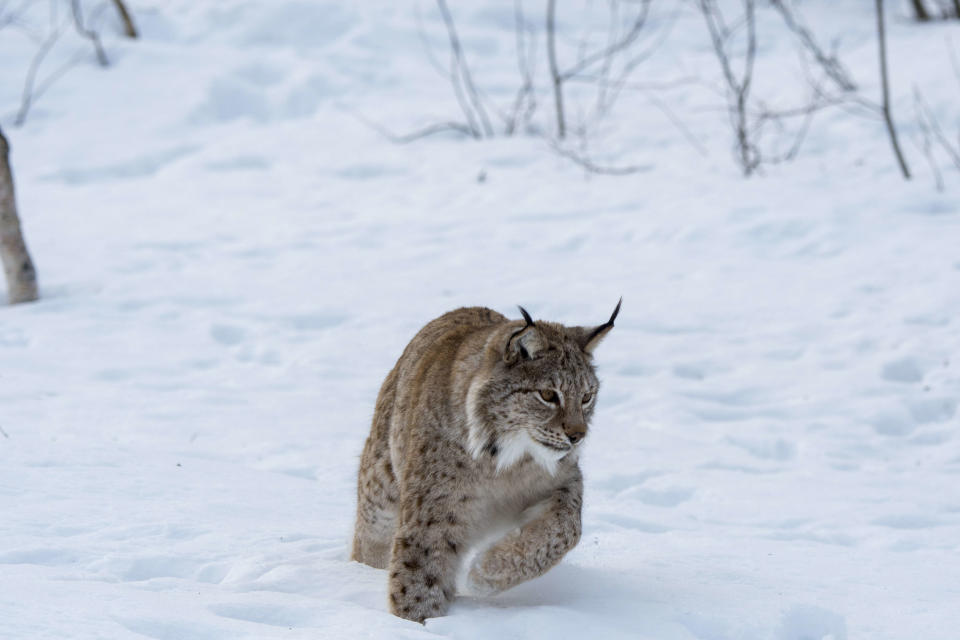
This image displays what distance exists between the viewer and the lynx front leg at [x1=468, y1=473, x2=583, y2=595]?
392 cm

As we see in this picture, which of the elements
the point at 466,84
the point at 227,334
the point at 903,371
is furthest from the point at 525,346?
the point at 466,84

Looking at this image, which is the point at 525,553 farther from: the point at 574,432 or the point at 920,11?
the point at 920,11

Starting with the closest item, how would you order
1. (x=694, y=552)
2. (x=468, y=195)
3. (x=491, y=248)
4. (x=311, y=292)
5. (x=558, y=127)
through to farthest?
(x=694, y=552) < (x=311, y=292) < (x=491, y=248) < (x=468, y=195) < (x=558, y=127)

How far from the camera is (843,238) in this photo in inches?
360

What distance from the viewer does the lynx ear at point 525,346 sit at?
3.91 m

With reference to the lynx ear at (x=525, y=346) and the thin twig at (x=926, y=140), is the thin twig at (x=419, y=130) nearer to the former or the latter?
the thin twig at (x=926, y=140)

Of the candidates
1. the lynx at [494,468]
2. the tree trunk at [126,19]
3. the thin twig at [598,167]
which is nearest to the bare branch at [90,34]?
the tree trunk at [126,19]

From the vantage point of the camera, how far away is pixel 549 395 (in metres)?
3.95

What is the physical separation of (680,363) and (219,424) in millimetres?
3172

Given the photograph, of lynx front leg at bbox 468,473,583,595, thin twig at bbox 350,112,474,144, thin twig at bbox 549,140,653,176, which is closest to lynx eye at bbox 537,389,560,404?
lynx front leg at bbox 468,473,583,595

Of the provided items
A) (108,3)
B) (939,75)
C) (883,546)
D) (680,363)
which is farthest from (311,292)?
(108,3)

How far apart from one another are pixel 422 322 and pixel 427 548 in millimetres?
4442

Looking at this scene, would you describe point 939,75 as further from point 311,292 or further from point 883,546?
point 883,546

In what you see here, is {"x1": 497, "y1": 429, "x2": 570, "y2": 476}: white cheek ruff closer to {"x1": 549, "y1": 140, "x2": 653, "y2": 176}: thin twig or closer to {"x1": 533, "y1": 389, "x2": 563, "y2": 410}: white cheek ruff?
{"x1": 533, "y1": 389, "x2": 563, "y2": 410}: white cheek ruff
